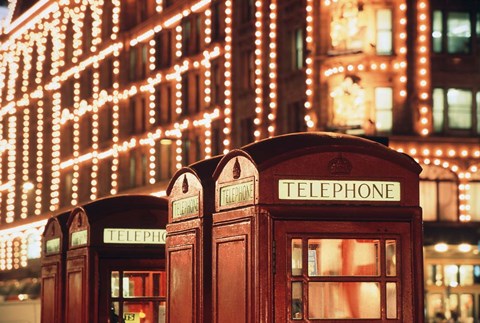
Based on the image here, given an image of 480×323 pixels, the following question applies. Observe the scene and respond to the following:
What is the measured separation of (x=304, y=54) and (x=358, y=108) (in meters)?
3.64

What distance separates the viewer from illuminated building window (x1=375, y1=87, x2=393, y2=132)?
41719 millimetres

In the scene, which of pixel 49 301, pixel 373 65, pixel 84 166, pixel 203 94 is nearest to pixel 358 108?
pixel 373 65

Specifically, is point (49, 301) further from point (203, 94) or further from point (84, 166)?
point (84, 166)

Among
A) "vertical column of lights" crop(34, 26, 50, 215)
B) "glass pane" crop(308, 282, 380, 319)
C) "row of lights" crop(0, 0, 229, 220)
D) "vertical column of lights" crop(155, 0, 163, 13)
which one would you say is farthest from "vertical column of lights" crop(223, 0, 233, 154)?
"glass pane" crop(308, 282, 380, 319)

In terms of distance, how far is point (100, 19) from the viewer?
6625 cm

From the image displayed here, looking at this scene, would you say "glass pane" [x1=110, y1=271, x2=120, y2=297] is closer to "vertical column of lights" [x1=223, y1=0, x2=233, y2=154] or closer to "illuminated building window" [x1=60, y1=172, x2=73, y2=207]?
"vertical column of lights" [x1=223, y1=0, x2=233, y2=154]

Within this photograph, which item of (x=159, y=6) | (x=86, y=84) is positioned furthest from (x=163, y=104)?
(x=86, y=84)

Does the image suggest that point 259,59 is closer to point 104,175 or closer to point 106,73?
point 106,73

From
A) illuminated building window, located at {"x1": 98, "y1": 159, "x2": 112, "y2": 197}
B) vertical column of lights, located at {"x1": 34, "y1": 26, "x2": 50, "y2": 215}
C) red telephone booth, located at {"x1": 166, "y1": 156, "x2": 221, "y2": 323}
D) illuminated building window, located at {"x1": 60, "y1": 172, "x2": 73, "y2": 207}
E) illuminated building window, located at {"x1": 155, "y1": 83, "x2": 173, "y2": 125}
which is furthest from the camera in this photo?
vertical column of lights, located at {"x1": 34, "y1": 26, "x2": 50, "y2": 215}

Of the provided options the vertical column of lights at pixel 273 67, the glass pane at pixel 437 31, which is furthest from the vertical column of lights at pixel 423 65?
the vertical column of lights at pixel 273 67

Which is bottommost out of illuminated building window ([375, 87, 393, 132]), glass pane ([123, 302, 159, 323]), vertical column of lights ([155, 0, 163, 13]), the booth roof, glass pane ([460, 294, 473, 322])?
glass pane ([123, 302, 159, 323])

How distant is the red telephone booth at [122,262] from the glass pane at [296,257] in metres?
5.11

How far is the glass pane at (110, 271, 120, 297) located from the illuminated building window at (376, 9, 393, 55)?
27794 millimetres

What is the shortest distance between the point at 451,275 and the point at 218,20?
1483 cm
